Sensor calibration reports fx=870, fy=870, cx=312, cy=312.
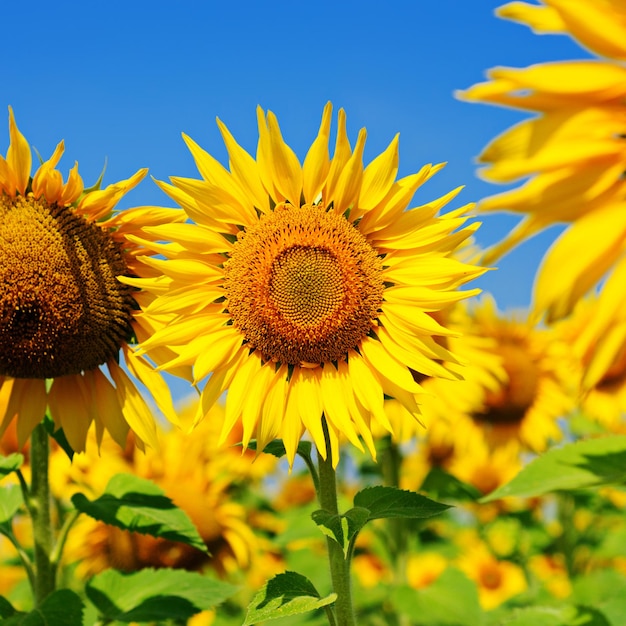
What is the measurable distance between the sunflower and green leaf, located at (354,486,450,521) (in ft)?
3.51

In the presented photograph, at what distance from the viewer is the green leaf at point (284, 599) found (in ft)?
7.51

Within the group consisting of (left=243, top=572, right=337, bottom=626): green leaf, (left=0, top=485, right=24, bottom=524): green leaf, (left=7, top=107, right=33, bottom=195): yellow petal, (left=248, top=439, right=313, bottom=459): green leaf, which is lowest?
(left=0, top=485, right=24, bottom=524): green leaf

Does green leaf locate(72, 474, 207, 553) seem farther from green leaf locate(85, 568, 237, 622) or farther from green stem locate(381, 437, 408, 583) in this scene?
green stem locate(381, 437, 408, 583)

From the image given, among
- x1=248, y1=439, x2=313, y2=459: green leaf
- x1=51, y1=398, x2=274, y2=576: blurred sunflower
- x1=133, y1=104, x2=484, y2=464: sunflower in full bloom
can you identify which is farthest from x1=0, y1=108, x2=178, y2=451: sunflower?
x1=51, y1=398, x2=274, y2=576: blurred sunflower

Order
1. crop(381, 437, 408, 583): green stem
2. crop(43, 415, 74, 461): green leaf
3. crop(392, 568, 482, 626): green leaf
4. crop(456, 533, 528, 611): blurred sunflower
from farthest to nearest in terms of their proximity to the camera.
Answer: crop(456, 533, 528, 611): blurred sunflower
crop(381, 437, 408, 583): green stem
crop(392, 568, 482, 626): green leaf
crop(43, 415, 74, 461): green leaf

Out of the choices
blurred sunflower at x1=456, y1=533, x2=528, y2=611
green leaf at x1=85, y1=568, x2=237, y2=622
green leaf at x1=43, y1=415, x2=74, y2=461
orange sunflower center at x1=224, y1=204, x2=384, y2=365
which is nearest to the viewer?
orange sunflower center at x1=224, y1=204, x2=384, y2=365

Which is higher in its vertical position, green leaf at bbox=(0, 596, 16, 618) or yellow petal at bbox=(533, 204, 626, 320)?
yellow petal at bbox=(533, 204, 626, 320)

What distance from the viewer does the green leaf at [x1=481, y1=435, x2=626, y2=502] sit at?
255 centimetres

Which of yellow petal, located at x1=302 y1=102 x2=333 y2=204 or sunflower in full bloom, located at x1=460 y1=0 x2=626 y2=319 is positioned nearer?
sunflower in full bloom, located at x1=460 y1=0 x2=626 y2=319

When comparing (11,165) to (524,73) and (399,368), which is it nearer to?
(399,368)

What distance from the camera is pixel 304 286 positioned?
2.84 m

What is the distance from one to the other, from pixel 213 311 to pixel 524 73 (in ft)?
4.72

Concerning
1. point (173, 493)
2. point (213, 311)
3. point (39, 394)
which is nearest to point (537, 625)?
point (213, 311)

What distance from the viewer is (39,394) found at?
3.45 meters
